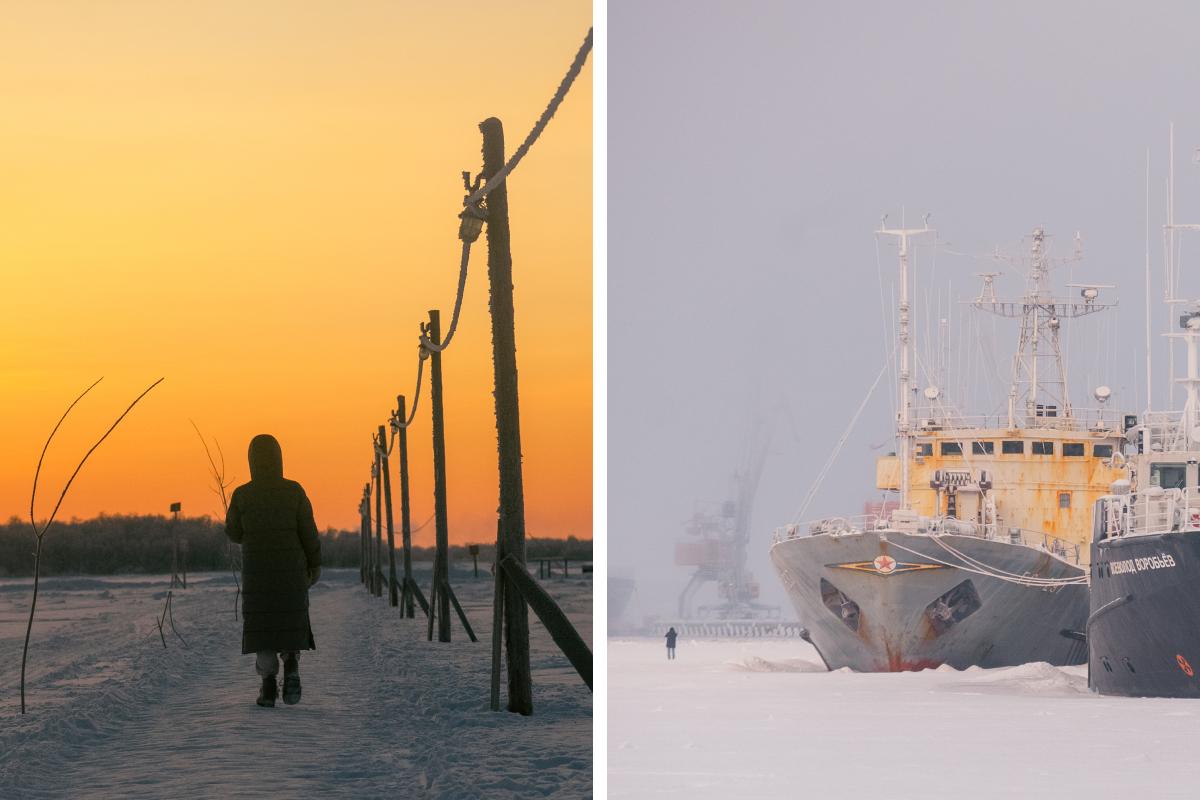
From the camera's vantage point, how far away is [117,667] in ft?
46.3

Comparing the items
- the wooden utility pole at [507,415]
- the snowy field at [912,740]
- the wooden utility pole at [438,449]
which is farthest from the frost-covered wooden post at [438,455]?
the wooden utility pole at [507,415]

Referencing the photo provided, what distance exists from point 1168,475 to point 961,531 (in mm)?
6991

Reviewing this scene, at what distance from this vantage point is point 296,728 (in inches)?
333

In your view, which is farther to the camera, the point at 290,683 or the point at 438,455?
the point at 438,455

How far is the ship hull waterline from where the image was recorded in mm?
33438

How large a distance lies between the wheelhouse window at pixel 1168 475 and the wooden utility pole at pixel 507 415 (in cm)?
1967

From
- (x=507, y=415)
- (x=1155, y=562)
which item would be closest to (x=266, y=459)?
(x=507, y=415)

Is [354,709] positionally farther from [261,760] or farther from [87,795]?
[87,795]

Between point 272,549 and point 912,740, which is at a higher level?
point 272,549

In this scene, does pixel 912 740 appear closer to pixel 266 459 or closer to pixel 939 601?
pixel 266 459

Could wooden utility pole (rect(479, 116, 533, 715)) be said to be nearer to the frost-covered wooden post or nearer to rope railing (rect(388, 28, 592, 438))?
rope railing (rect(388, 28, 592, 438))

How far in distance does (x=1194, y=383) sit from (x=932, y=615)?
7.42m

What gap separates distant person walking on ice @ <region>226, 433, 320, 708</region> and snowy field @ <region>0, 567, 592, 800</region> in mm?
446

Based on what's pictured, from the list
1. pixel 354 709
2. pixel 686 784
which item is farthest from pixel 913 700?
pixel 354 709
